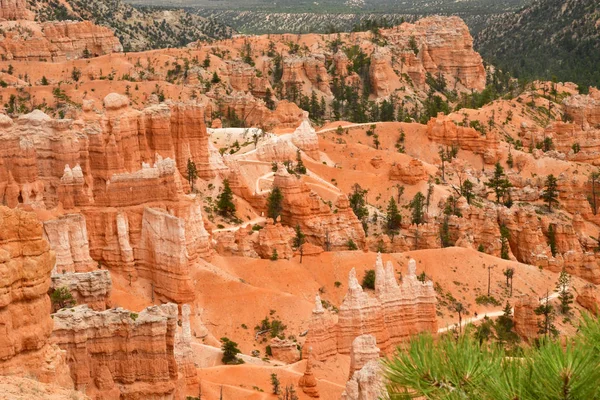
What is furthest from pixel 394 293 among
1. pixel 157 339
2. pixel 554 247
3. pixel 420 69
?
pixel 420 69

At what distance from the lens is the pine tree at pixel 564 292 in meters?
67.8

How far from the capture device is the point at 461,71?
6220 inches

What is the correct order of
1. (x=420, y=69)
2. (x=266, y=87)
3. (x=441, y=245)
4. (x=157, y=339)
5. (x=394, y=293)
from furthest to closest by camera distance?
(x=420, y=69) < (x=266, y=87) < (x=441, y=245) < (x=394, y=293) < (x=157, y=339)

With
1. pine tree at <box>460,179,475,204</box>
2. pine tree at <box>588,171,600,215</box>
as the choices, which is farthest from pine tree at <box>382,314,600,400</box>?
pine tree at <box>588,171,600,215</box>

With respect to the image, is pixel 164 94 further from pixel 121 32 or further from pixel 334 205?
pixel 121 32

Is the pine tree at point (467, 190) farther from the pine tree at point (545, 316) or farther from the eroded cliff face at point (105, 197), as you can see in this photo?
the eroded cliff face at point (105, 197)

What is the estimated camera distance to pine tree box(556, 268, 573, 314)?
6781 centimetres

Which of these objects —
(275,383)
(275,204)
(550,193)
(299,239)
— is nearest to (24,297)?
(275,383)

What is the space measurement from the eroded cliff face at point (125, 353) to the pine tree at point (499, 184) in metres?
63.6

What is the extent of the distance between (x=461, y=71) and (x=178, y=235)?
110m

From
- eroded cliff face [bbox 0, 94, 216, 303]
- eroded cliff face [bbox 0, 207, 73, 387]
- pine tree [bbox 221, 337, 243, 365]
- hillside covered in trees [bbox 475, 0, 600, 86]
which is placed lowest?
hillside covered in trees [bbox 475, 0, 600, 86]

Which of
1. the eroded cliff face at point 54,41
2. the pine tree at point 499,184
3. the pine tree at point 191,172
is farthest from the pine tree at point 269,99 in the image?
the pine tree at point 191,172

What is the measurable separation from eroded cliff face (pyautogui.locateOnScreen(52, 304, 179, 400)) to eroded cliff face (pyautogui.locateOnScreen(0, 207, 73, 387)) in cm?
676

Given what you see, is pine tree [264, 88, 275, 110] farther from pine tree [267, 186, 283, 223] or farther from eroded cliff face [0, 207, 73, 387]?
eroded cliff face [0, 207, 73, 387]
